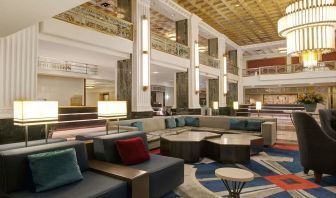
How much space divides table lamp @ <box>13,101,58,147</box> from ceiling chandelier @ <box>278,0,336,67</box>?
4253mm

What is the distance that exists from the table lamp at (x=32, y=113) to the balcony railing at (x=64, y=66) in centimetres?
719

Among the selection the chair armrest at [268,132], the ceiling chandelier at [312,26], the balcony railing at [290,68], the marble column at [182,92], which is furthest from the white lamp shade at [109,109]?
the balcony railing at [290,68]

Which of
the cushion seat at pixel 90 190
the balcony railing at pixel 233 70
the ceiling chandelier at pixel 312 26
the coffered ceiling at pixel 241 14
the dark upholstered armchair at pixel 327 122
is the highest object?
the coffered ceiling at pixel 241 14

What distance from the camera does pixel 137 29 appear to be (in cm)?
664

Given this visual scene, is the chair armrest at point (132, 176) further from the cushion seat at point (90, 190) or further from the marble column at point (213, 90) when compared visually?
the marble column at point (213, 90)

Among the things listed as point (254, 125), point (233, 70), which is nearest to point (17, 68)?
point (254, 125)

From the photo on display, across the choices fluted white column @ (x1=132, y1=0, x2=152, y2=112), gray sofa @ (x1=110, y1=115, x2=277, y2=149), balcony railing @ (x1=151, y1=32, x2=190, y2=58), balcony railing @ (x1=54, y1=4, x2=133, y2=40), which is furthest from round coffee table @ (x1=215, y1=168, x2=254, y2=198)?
balcony railing @ (x1=151, y1=32, x2=190, y2=58)

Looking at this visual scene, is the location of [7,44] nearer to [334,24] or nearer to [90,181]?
[90,181]

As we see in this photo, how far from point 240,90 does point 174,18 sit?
25.3 ft

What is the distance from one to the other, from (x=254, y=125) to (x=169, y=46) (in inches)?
156

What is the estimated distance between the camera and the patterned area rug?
3.22 metres

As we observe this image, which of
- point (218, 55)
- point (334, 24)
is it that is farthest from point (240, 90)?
point (334, 24)

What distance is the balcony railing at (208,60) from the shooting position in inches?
408

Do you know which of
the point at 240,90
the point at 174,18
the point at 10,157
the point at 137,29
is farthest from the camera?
the point at 240,90
